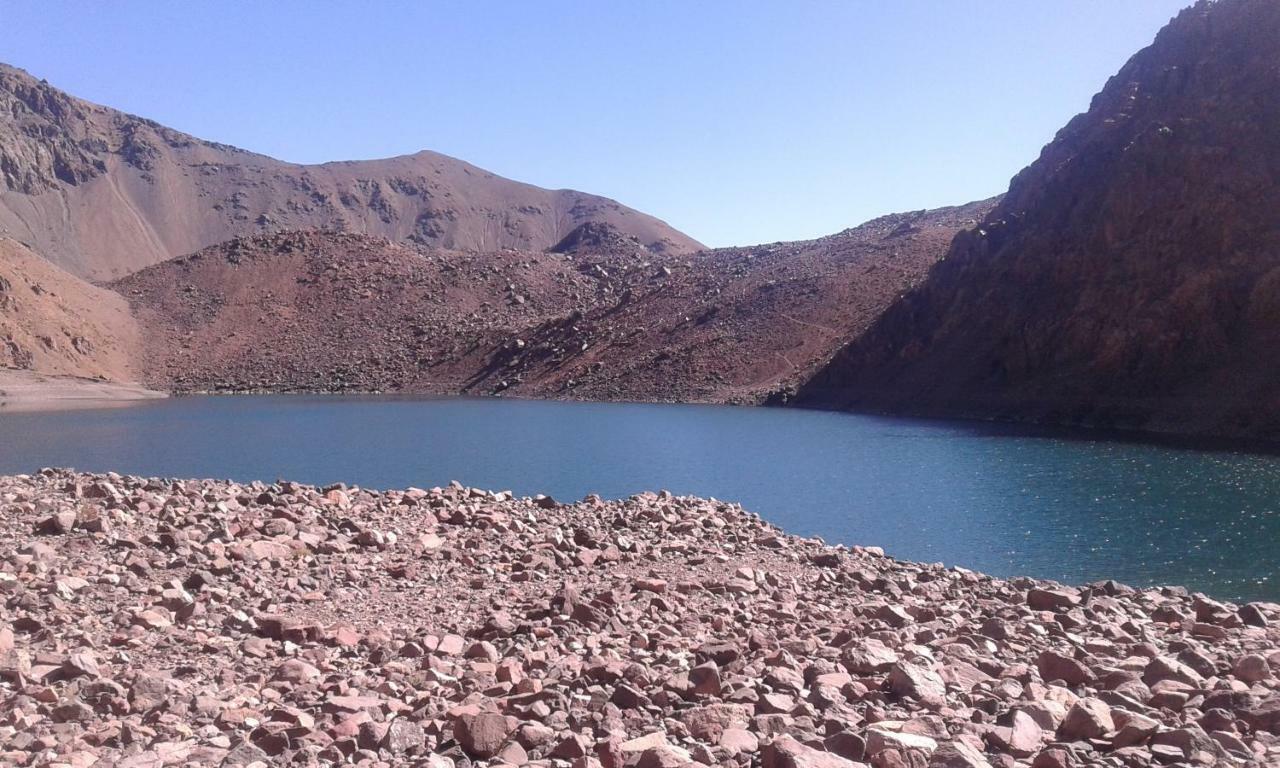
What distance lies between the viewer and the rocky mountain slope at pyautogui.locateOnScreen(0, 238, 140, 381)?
221 ft

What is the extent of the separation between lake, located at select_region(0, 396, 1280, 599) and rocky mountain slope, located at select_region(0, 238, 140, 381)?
16469mm

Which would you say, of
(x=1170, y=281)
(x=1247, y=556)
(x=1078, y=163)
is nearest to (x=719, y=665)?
(x=1247, y=556)

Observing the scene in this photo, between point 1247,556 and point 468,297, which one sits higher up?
point 468,297

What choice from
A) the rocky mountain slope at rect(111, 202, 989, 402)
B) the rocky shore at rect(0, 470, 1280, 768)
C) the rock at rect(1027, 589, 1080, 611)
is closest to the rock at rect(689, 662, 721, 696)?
the rocky shore at rect(0, 470, 1280, 768)

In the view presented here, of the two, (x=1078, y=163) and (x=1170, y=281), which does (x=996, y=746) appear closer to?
(x=1170, y=281)

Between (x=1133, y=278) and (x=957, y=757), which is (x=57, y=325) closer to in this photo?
(x=1133, y=278)

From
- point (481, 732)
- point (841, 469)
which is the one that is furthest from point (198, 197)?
point (481, 732)

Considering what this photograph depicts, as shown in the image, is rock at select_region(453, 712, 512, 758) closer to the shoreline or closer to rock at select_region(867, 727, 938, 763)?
rock at select_region(867, 727, 938, 763)

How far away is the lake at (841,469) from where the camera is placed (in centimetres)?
1989

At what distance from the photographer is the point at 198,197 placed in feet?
538

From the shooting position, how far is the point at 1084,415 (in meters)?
46.3

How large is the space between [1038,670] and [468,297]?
8912 centimetres

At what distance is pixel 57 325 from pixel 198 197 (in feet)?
329

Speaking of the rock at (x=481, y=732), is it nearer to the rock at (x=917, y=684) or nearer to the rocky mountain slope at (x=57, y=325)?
the rock at (x=917, y=684)
